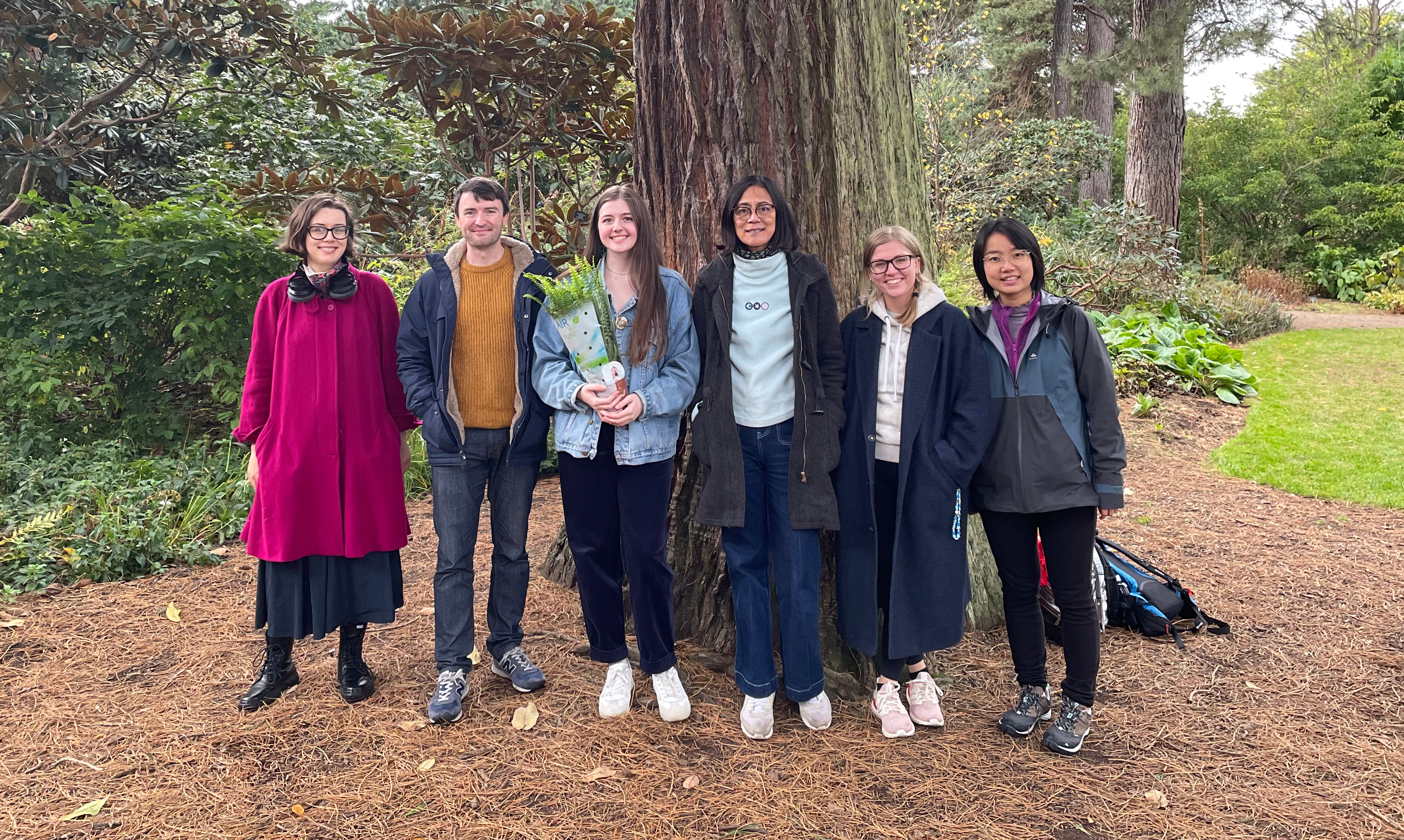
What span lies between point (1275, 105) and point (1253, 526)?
17.5 m

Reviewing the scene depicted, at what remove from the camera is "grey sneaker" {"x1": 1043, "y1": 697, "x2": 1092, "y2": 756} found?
2.86m

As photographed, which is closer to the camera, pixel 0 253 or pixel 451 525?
pixel 451 525

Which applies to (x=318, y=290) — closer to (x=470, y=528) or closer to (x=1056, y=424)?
(x=470, y=528)

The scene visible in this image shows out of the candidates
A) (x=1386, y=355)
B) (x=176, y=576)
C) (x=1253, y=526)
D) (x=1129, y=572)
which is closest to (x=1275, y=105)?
(x=1386, y=355)

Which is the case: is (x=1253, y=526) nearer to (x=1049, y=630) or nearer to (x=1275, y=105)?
(x=1049, y=630)

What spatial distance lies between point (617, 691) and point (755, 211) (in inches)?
68.9

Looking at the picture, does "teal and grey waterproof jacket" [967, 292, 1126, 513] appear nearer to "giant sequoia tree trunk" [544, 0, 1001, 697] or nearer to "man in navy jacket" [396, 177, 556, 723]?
"giant sequoia tree trunk" [544, 0, 1001, 697]

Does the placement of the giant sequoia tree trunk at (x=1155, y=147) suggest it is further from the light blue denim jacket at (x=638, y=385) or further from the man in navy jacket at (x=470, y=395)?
the man in navy jacket at (x=470, y=395)

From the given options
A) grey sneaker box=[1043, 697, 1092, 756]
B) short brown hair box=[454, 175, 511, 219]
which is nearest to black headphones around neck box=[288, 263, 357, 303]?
short brown hair box=[454, 175, 511, 219]

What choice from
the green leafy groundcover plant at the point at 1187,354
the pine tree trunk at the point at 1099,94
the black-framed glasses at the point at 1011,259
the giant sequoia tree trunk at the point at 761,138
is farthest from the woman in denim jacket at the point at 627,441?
the pine tree trunk at the point at 1099,94

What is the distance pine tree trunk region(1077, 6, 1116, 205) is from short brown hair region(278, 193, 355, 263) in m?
11.2

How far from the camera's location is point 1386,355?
10.2m

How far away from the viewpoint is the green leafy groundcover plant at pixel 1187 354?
8539mm

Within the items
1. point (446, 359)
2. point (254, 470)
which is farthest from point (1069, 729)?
point (254, 470)
